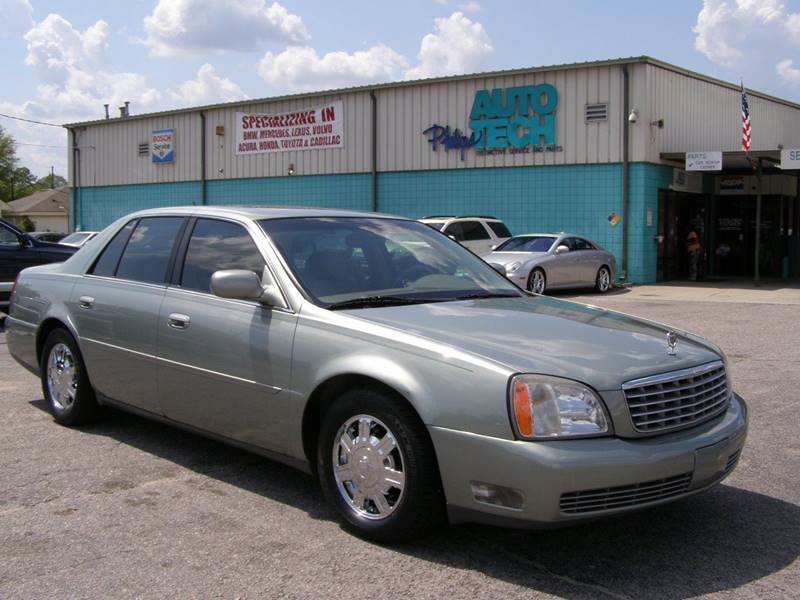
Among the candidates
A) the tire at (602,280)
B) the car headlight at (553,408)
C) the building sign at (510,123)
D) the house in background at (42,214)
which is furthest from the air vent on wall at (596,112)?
the house in background at (42,214)

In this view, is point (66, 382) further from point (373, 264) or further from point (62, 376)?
point (373, 264)

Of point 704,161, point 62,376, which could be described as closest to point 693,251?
point 704,161

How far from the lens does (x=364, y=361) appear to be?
406 centimetres

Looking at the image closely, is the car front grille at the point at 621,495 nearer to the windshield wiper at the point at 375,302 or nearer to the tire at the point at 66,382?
the windshield wiper at the point at 375,302

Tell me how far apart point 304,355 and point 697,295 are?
1656cm

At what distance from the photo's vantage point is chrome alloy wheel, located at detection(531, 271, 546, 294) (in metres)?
18.4

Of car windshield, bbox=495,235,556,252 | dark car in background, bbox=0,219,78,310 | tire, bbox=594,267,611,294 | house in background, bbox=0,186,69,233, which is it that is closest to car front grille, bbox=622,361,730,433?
dark car in background, bbox=0,219,78,310

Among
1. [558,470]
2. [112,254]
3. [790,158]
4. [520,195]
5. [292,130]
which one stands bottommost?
[558,470]

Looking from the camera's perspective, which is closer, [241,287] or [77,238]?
[241,287]

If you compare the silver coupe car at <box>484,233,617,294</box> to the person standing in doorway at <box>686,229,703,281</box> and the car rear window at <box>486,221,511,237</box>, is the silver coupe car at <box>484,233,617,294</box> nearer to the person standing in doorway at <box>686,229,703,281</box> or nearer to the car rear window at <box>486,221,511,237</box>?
the car rear window at <box>486,221,511,237</box>

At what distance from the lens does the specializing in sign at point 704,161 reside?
21031 mm

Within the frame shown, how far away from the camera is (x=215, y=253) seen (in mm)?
5230

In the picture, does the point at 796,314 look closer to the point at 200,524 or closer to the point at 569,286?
the point at 569,286

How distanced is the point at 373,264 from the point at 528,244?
1471 centimetres
